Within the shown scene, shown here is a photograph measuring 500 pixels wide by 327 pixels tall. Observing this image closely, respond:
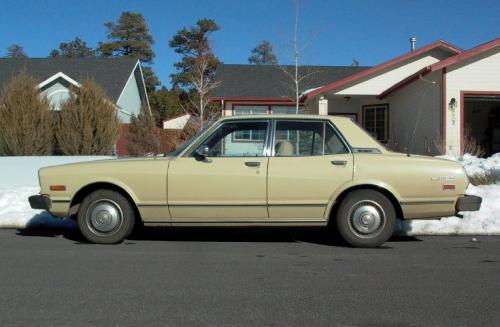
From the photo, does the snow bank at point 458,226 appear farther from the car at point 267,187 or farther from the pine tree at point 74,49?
the pine tree at point 74,49

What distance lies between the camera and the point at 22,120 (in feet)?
42.1

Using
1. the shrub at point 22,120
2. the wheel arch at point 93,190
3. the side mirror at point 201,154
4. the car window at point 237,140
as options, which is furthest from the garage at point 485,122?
the wheel arch at point 93,190

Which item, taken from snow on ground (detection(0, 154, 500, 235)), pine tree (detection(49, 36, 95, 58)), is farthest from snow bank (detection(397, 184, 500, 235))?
pine tree (detection(49, 36, 95, 58))

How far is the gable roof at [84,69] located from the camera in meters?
28.6

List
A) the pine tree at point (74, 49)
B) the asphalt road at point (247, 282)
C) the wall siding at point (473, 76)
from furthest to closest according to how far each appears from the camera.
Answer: the pine tree at point (74, 49) → the wall siding at point (473, 76) → the asphalt road at point (247, 282)

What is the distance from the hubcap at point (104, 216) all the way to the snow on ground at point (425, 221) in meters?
1.65

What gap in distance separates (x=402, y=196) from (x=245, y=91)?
60.7 ft

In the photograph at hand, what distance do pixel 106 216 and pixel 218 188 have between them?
145cm

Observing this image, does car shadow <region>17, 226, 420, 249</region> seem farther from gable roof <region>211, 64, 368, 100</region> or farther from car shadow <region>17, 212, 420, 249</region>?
gable roof <region>211, 64, 368, 100</region>

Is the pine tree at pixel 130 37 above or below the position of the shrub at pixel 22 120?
above

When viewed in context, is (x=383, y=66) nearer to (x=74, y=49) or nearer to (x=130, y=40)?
(x=130, y=40)

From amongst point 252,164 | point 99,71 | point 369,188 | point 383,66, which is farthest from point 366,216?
point 99,71

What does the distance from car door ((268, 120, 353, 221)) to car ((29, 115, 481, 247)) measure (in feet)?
0.04

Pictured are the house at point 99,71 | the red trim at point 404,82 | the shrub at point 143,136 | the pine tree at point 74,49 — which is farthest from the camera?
the pine tree at point 74,49
